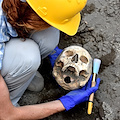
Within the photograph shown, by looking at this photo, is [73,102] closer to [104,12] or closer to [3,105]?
[3,105]

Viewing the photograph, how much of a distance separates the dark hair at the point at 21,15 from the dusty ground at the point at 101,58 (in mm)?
790

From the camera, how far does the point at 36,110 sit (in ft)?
4.65

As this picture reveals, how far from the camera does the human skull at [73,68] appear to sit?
158 cm

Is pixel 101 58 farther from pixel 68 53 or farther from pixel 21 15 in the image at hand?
pixel 21 15

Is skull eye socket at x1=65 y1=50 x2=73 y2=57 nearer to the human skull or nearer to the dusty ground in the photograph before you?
the human skull

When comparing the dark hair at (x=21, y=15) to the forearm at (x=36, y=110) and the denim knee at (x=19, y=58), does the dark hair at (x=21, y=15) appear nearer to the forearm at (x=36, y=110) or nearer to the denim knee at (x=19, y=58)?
the denim knee at (x=19, y=58)

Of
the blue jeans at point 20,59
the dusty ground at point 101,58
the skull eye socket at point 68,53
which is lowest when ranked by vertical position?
the dusty ground at point 101,58

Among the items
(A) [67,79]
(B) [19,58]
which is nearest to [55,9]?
(B) [19,58]

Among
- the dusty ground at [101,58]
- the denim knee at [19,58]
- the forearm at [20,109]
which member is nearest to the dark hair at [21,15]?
the denim knee at [19,58]

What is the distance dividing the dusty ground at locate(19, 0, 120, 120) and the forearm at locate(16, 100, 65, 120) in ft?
0.80

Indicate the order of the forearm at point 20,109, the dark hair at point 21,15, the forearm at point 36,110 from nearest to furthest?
the dark hair at point 21,15 → the forearm at point 20,109 → the forearm at point 36,110

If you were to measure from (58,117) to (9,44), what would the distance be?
787 mm

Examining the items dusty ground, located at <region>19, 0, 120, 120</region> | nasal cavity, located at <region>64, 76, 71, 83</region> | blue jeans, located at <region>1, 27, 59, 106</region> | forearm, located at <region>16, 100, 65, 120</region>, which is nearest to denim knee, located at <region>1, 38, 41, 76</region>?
blue jeans, located at <region>1, 27, 59, 106</region>

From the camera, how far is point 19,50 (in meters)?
1.32
